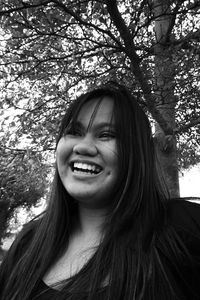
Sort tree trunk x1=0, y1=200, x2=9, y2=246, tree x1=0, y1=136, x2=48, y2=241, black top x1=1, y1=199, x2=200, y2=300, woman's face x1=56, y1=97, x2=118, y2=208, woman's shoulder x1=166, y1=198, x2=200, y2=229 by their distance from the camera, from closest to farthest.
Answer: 1. black top x1=1, y1=199, x2=200, y2=300
2. woman's shoulder x1=166, y1=198, x2=200, y2=229
3. woman's face x1=56, y1=97, x2=118, y2=208
4. tree x1=0, y1=136, x2=48, y2=241
5. tree trunk x1=0, y1=200, x2=9, y2=246

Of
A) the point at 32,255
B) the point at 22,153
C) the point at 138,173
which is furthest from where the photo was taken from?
the point at 22,153

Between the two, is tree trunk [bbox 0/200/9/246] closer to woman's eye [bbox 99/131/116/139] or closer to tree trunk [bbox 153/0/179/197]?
tree trunk [bbox 153/0/179/197]

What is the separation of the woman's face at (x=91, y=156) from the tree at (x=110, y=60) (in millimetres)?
1857

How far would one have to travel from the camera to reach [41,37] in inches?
181

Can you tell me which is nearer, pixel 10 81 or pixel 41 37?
pixel 41 37

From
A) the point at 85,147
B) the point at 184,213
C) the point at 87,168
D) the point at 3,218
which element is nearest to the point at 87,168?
the point at 87,168

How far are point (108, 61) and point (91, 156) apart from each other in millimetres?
2851

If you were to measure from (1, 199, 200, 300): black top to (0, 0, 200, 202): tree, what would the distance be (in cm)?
228

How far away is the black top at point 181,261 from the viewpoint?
1.46 metres

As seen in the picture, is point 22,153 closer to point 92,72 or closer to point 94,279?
point 92,72

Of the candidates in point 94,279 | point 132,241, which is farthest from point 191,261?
point 94,279

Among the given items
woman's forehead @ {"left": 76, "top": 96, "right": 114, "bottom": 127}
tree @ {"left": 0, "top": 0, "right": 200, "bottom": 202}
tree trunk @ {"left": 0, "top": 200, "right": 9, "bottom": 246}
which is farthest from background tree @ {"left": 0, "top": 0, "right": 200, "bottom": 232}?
tree trunk @ {"left": 0, "top": 200, "right": 9, "bottom": 246}

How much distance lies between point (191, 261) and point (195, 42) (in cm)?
307

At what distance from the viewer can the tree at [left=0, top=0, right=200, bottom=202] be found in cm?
387
